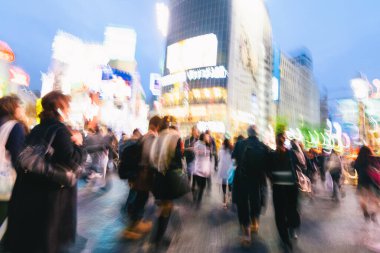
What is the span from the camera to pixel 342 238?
550cm

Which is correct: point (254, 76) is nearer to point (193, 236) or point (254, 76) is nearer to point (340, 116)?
point (340, 116)

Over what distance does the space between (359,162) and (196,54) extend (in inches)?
2509

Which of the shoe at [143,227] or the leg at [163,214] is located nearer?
the leg at [163,214]

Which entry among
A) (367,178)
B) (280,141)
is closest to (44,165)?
(280,141)

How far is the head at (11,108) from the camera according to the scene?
3.24m

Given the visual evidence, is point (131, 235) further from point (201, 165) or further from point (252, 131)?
point (201, 165)

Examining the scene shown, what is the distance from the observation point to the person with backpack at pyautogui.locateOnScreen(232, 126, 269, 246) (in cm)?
502

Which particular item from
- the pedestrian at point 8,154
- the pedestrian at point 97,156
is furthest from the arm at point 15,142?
the pedestrian at point 97,156

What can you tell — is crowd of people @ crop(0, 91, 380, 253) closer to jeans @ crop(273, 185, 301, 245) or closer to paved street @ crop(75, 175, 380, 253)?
jeans @ crop(273, 185, 301, 245)

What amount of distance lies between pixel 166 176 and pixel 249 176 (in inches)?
60.8

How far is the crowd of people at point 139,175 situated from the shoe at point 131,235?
0.06ft

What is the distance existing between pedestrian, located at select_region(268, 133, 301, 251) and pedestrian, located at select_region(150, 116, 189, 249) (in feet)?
4.94

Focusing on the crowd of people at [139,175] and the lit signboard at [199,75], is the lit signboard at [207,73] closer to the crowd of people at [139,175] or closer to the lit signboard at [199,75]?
the lit signboard at [199,75]

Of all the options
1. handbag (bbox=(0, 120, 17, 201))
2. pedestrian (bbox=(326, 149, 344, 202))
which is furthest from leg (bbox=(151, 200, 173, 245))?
pedestrian (bbox=(326, 149, 344, 202))
